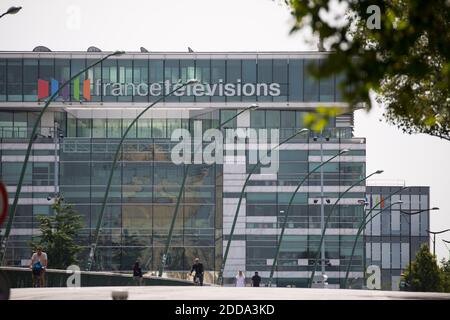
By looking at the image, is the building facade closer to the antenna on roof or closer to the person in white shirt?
the antenna on roof

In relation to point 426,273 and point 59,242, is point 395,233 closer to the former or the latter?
point 426,273

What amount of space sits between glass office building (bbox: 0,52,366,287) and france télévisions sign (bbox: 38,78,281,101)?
106 mm

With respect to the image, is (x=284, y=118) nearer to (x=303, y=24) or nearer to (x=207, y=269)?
(x=207, y=269)

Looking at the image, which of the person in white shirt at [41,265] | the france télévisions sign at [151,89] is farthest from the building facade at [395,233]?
the person in white shirt at [41,265]

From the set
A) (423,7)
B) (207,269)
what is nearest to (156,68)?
(207,269)

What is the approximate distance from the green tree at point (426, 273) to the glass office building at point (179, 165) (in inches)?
226

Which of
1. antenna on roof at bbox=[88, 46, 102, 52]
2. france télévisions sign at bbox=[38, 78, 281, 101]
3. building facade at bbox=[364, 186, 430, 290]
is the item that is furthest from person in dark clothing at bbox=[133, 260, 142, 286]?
building facade at bbox=[364, 186, 430, 290]

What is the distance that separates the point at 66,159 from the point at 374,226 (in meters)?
85.1

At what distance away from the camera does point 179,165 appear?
102750 mm

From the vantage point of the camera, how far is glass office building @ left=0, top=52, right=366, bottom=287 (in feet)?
336

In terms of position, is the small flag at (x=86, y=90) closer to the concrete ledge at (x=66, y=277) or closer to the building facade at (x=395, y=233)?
the concrete ledge at (x=66, y=277)

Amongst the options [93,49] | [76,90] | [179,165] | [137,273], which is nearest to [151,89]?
[76,90]
